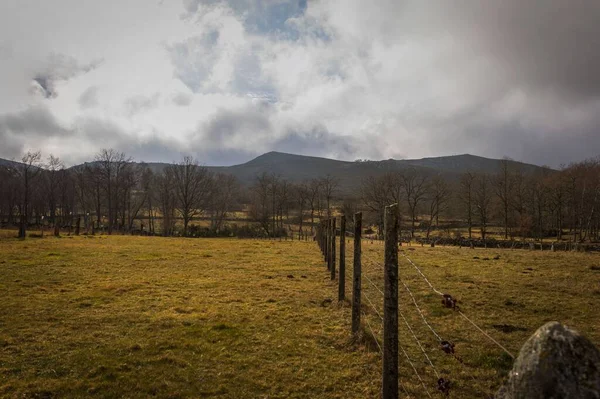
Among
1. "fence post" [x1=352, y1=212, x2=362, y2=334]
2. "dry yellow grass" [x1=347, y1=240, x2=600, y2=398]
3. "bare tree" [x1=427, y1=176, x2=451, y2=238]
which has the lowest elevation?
"dry yellow grass" [x1=347, y1=240, x2=600, y2=398]

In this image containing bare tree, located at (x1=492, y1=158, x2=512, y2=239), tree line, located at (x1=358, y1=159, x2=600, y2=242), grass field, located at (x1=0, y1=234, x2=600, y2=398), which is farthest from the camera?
bare tree, located at (x1=492, y1=158, x2=512, y2=239)

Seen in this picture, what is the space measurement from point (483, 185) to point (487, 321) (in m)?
83.3

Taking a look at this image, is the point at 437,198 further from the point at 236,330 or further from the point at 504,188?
the point at 236,330

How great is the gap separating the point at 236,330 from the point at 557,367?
8.11 m

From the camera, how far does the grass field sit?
20.5 feet

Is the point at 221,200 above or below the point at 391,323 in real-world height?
above

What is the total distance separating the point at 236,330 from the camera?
9.12 meters

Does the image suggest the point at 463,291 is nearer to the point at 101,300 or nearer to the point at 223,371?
the point at 223,371

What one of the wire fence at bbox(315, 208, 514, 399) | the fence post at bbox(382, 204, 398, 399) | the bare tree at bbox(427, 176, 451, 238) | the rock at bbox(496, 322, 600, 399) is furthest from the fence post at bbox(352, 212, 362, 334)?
the bare tree at bbox(427, 176, 451, 238)

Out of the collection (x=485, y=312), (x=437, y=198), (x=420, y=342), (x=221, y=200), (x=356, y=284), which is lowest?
(x=485, y=312)

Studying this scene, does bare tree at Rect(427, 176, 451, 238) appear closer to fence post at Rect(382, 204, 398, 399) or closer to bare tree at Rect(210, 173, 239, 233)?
bare tree at Rect(210, 173, 239, 233)

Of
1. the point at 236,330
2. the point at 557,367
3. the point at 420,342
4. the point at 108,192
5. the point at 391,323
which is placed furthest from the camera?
the point at 108,192

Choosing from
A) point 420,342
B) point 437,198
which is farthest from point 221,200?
point 420,342

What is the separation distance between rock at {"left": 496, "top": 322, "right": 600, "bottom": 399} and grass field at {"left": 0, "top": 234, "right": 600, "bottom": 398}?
13.6ft
